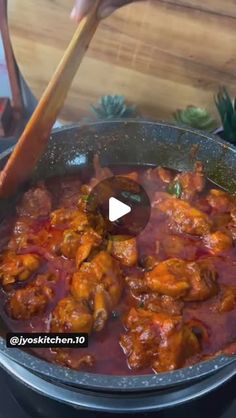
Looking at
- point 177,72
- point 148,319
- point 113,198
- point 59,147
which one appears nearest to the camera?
point 148,319

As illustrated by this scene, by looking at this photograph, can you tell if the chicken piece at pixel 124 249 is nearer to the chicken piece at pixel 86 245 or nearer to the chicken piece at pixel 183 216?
the chicken piece at pixel 86 245

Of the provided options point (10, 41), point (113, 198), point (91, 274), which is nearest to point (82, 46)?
point (113, 198)

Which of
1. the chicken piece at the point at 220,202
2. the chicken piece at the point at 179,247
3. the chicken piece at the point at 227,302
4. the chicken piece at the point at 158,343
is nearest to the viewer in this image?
the chicken piece at the point at 158,343

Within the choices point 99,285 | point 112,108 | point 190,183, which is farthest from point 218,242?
point 112,108

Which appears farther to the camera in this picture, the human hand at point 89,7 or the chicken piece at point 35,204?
the chicken piece at point 35,204

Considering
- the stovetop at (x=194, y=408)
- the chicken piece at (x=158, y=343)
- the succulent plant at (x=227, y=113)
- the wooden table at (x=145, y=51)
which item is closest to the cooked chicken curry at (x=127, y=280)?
the chicken piece at (x=158, y=343)

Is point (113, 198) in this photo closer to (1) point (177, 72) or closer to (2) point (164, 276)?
(2) point (164, 276)

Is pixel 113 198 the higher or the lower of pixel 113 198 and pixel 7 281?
the higher
